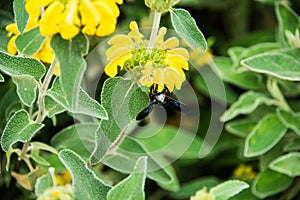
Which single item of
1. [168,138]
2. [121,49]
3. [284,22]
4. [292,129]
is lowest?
[168,138]

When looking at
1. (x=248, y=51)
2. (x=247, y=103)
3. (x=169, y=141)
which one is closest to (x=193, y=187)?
(x=169, y=141)

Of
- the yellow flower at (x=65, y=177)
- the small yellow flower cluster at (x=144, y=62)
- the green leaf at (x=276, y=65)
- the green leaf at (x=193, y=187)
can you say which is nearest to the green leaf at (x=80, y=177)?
the small yellow flower cluster at (x=144, y=62)

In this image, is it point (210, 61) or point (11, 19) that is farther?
point (210, 61)

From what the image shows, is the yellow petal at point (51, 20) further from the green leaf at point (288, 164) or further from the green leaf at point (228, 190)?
the green leaf at point (288, 164)

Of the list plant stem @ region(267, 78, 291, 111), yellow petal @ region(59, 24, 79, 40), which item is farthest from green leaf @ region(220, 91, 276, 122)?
yellow petal @ region(59, 24, 79, 40)

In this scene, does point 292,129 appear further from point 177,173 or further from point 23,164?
point 23,164

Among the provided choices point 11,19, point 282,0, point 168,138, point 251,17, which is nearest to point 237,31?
point 251,17

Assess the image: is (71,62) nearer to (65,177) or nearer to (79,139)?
(79,139)
